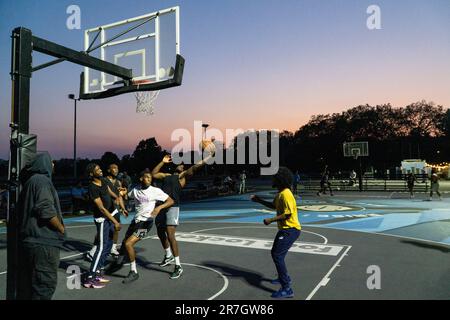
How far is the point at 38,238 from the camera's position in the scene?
3.98 metres

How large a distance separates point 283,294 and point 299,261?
2.33 m

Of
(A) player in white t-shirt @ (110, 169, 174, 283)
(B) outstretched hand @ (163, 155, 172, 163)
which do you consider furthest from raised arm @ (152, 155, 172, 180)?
(A) player in white t-shirt @ (110, 169, 174, 283)

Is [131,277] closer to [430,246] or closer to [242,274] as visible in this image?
[242,274]

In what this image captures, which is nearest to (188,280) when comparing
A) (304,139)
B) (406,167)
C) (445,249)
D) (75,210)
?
(445,249)

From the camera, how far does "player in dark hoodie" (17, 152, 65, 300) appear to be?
395cm

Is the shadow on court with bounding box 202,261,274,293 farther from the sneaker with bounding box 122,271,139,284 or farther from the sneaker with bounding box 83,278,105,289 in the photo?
the sneaker with bounding box 83,278,105,289

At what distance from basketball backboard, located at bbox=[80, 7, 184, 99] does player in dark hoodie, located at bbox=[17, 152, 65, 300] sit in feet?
13.0

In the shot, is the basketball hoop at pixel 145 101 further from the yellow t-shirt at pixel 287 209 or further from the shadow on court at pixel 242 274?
the yellow t-shirt at pixel 287 209

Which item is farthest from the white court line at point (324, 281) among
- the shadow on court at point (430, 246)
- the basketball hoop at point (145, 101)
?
the basketball hoop at point (145, 101)

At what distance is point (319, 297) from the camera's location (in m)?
5.54

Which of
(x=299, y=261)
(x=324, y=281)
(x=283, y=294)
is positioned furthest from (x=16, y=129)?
(x=299, y=261)
